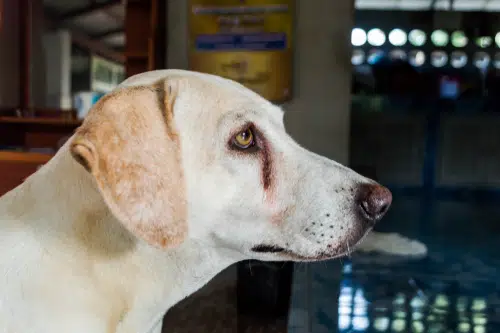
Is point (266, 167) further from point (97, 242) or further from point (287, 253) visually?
point (97, 242)

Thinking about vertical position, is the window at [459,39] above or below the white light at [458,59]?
above

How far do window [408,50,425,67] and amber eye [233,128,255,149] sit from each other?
6979 millimetres

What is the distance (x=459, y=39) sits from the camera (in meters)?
7.47

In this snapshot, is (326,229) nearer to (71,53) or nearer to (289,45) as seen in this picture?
(289,45)

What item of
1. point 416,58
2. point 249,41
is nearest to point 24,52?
point 249,41

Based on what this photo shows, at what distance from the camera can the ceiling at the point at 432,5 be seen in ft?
25.4

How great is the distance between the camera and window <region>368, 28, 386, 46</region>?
7.39m

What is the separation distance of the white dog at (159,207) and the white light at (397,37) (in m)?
6.84

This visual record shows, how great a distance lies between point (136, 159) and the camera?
81 centimetres

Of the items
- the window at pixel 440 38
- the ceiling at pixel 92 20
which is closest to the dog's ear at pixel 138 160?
the ceiling at pixel 92 20

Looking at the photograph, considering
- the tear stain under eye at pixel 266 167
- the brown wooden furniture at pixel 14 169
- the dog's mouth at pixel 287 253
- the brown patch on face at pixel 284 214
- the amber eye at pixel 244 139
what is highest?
the amber eye at pixel 244 139

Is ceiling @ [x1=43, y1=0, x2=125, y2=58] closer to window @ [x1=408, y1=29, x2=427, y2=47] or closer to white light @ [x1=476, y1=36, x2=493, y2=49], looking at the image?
window @ [x1=408, y1=29, x2=427, y2=47]

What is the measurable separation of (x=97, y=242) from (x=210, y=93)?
0.31 meters

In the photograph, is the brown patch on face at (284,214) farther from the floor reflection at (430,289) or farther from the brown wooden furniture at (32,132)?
the brown wooden furniture at (32,132)
